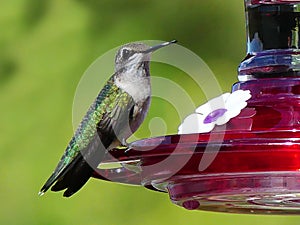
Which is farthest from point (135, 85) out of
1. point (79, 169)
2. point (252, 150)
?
point (252, 150)

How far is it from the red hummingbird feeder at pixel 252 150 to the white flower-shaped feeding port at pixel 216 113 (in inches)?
1.1

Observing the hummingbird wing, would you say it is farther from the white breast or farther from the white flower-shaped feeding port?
the white flower-shaped feeding port

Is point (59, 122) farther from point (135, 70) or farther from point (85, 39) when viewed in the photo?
point (135, 70)

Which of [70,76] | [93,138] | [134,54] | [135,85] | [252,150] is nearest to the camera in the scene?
[252,150]

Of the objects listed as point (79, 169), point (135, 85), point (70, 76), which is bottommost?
point (70, 76)

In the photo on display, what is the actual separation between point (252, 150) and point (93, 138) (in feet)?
3.27

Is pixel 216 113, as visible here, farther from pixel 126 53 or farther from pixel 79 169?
pixel 126 53

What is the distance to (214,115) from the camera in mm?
3131

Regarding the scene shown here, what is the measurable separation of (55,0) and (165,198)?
1.60m

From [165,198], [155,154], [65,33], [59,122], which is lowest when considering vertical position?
[165,198]

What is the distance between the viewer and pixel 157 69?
237 inches

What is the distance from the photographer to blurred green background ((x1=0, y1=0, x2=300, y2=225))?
5.91 metres

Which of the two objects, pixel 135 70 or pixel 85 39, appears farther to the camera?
pixel 85 39

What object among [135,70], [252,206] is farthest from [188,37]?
[252,206]
